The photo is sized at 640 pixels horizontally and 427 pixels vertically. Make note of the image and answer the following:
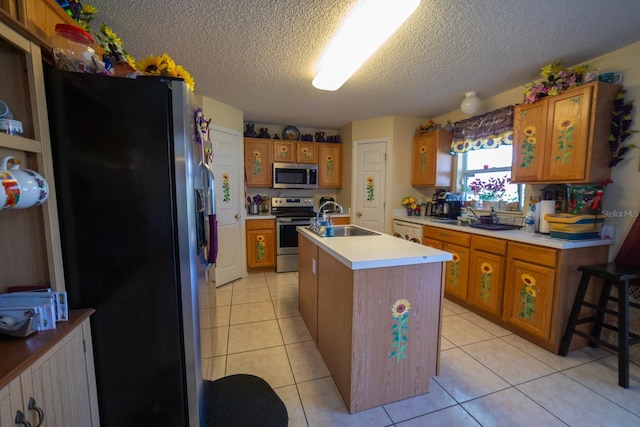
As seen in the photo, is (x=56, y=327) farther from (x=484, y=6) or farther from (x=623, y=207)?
(x=623, y=207)

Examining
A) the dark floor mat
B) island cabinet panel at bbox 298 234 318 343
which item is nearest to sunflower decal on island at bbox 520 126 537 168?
island cabinet panel at bbox 298 234 318 343

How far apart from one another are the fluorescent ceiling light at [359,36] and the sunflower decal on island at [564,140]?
170 cm

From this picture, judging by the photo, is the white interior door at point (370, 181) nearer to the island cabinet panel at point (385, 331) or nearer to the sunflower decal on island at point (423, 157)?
the sunflower decal on island at point (423, 157)

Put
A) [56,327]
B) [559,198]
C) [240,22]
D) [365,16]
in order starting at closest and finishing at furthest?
[56,327] < [365,16] < [240,22] < [559,198]

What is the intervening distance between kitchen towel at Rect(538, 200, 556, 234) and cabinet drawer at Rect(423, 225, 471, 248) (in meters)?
0.59

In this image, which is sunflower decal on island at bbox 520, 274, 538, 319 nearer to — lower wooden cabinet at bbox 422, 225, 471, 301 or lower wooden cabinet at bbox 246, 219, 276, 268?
lower wooden cabinet at bbox 422, 225, 471, 301

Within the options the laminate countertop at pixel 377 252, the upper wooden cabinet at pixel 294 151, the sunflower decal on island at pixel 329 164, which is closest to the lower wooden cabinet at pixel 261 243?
the upper wooden cabinet at pixel 294 151

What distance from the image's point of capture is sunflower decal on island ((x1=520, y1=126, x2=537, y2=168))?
2.33 m

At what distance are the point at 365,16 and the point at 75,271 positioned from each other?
6.23 feet

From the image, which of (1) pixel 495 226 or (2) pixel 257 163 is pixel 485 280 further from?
(2) pixel 257 163

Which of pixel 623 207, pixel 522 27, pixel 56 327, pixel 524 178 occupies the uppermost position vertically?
pixel 522 27

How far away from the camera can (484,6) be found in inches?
59.7

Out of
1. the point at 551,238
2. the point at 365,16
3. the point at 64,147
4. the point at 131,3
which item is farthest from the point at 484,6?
the point at 64,147

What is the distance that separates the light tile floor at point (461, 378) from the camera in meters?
1.42
